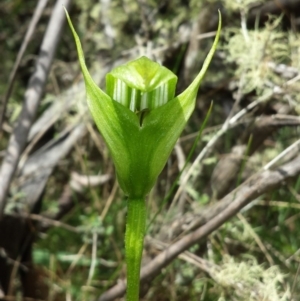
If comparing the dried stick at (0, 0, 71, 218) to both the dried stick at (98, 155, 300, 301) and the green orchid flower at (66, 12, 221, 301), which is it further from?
the green orchid flower at (66, 12, 221, 301)

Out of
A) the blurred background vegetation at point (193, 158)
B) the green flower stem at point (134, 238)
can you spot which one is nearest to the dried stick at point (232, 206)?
the blurred background vegetation at point (193, 158)

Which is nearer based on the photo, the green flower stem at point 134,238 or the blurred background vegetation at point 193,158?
the green flower stem at point 134,238

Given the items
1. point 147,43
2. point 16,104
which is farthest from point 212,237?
point 16,104

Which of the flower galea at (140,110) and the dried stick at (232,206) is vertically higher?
the flower galea at (140,110)

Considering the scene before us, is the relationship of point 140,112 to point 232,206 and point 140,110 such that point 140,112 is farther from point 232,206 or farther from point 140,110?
point 232,206

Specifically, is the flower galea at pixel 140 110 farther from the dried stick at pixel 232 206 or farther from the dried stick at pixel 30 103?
the dried stick at pixel 30 103

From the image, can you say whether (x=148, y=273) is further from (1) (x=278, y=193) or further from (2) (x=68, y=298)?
(1) (x=278, y=193)
